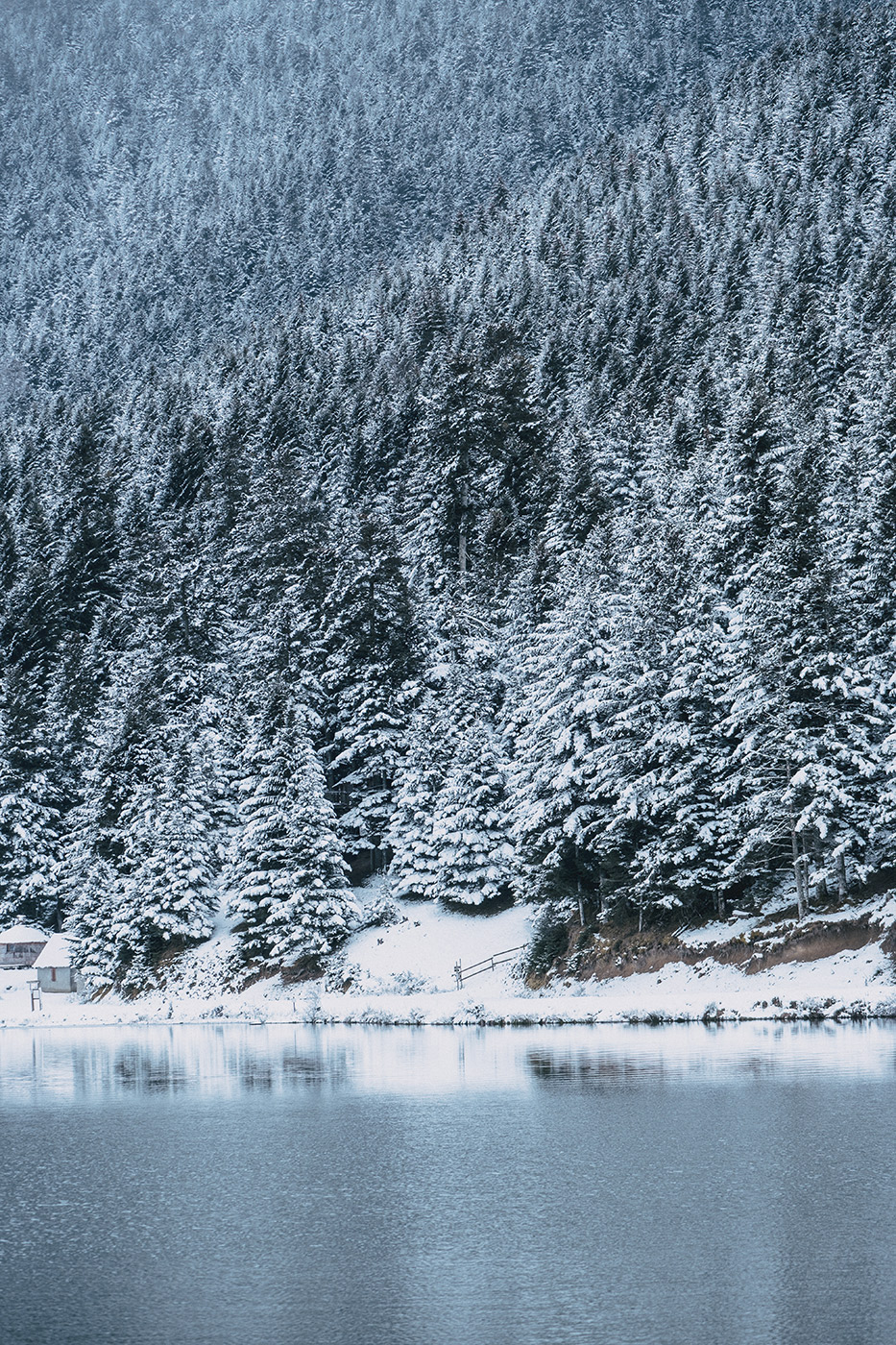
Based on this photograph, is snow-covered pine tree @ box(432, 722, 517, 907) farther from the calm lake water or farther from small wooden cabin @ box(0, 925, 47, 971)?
small wooden cabin @ box(0, 925, 47, 971)

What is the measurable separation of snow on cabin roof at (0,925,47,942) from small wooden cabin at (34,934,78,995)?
10.00 ft

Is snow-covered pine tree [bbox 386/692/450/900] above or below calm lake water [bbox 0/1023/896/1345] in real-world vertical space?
above

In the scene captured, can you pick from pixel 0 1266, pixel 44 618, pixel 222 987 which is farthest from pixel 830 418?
pixel 0 1266

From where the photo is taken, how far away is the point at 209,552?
104 meters

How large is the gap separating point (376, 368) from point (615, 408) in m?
33.3

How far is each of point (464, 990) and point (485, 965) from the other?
1890mm

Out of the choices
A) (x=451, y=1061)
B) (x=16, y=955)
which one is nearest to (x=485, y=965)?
(x=451, y=1061)

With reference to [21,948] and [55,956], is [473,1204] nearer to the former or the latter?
[55,956]

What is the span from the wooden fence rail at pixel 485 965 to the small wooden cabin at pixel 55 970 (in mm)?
26303

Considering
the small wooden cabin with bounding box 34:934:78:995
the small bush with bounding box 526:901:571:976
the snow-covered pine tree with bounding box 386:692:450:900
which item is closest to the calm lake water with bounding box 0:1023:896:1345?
the small bush with bounding box 526:901:571:976

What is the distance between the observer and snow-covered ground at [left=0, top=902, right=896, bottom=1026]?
40.4 metres

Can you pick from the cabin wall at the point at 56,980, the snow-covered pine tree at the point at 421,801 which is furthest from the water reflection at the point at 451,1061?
the cabin wall at the point at 56,980

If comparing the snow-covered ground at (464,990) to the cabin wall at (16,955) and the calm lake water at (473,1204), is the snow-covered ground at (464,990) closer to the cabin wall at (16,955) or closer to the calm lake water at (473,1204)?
the cabin wall at (16,955)

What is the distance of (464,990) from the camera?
5325 centimetres
